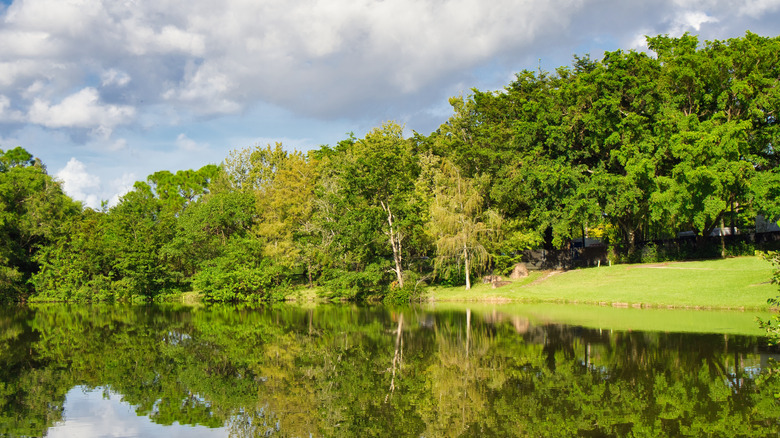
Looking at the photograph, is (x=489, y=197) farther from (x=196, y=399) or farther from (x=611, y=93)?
(x=196, y=399)

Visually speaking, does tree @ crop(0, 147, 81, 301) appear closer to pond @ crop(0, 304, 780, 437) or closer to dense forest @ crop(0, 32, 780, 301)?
dense forest @ crop(0, 32, 780, 301)

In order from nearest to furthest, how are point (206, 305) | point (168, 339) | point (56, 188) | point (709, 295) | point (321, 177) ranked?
1. point (168, 339)
2. point (709, 295)
3. point (206, 305)
4. point (321, 177)
5. point (56, 188)

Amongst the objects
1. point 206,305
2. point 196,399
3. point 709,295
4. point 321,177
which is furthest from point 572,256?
point 196,399

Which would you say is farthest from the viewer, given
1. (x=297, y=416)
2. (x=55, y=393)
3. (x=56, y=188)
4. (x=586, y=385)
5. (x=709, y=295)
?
(x=56, y=188)

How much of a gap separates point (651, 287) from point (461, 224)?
12.8 m

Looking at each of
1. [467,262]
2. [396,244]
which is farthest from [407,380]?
[396,244]

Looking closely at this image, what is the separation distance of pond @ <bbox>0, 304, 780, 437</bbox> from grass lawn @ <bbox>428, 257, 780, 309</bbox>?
3.75m

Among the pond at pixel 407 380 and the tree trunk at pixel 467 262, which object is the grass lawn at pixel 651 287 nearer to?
the tree trunk at pixel 467 262

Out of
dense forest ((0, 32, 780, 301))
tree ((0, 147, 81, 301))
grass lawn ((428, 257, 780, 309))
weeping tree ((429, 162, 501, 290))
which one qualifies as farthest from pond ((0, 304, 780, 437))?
tree ((0, 147, 81, 301))

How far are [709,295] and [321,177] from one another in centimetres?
3177

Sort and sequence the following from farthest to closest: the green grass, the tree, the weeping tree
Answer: the tree → the weeping tree → the green grass

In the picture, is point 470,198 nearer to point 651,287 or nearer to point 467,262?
point 467,262

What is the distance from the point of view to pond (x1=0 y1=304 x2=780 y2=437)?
461 inches

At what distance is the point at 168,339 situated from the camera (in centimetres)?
Answer: 2523
